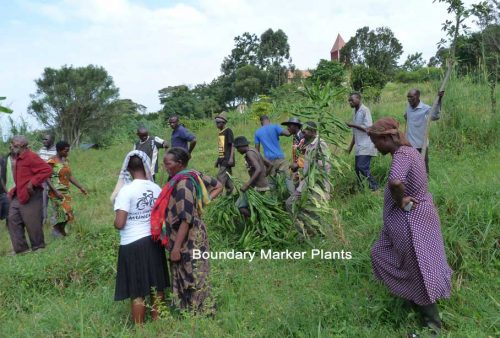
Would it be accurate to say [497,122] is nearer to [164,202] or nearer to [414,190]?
[414,190]

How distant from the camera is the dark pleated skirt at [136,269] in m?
3.08

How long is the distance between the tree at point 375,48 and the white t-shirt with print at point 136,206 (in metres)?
30.3

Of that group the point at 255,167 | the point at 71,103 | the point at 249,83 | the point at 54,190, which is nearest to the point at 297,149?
the point at 255,167

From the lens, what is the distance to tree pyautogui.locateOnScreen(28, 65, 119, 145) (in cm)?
2534

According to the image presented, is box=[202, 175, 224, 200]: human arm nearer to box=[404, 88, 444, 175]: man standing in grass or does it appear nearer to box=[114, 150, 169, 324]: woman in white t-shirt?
box=[114, 150, 169, 324]: woman in white t-shirt

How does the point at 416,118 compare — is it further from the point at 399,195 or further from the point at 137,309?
the point at 137,309

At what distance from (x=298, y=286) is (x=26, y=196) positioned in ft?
11.5

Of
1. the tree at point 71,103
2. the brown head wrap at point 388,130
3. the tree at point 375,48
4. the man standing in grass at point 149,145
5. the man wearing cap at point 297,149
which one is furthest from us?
the tree at point 375,48

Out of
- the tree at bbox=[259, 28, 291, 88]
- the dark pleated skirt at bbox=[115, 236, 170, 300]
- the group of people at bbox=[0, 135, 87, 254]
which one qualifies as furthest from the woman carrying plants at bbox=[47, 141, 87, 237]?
the tree at bbox=[259, 28, 291, 88]

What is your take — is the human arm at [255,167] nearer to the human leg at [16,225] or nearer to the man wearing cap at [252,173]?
the man wearing cap at [252,173]

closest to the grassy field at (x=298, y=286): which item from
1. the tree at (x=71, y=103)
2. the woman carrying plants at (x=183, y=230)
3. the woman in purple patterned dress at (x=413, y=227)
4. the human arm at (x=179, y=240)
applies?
the woman carrying plants at (x=183, y=230)

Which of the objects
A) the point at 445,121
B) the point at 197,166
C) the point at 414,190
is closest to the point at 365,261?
the point at 414,190

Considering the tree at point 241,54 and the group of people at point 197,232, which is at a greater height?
the tree at point 241,54

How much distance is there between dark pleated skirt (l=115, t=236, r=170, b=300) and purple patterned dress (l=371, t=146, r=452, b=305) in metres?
1.77
